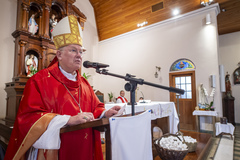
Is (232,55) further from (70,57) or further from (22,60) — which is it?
(22,60)

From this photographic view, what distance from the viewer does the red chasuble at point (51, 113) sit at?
850mm

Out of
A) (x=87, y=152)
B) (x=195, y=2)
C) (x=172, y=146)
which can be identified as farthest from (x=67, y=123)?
(x=195, y=2)

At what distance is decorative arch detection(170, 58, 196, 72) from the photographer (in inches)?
218

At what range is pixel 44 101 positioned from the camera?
104 cm

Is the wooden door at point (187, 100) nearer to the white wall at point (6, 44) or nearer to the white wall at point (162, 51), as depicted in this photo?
the white wall at point (162, 51)

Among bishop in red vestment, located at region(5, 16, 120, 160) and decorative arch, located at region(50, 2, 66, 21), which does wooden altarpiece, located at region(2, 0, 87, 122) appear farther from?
bishop in red vestment, located at region(5, 16, 120, 160)

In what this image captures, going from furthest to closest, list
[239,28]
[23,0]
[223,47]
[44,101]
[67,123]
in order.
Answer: [223,47] < [239,28] < [23,0] < [44,101] < [67,123]

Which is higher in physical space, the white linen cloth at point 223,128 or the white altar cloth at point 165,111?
the white altar cloth at point 165,111

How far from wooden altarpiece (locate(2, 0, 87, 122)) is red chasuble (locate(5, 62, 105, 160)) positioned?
2985 mm

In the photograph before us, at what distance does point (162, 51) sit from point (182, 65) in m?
1.05

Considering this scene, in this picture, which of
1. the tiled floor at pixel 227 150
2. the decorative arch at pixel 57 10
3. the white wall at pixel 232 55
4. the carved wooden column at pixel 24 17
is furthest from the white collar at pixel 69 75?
the white wall at pixel 232 55

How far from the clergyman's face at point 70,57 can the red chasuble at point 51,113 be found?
0.08 metres

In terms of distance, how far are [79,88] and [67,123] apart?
533 millimetres

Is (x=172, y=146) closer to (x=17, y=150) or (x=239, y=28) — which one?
(x=17, y=150)
